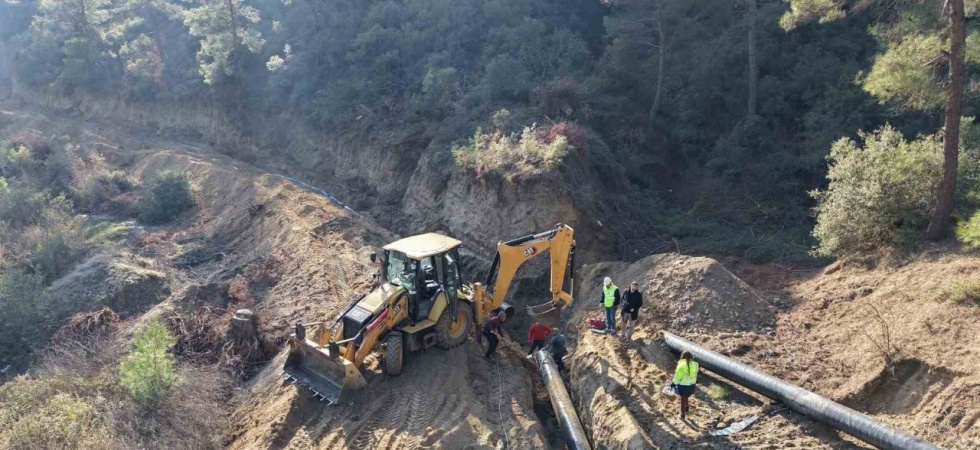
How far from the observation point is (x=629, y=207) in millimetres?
19406

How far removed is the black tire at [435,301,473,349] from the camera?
12.4 metres

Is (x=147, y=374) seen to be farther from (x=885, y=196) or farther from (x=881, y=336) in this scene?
(x=885, y=196)

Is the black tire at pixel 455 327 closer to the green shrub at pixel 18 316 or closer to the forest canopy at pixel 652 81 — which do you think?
the forest canopy at pixel 652 81

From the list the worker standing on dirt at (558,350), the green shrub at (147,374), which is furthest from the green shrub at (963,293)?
the green shrub at (147,374)

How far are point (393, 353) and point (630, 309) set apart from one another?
4.62m

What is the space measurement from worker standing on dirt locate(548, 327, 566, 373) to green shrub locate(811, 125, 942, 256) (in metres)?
6.26

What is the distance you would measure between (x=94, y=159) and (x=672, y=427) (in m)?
29.3

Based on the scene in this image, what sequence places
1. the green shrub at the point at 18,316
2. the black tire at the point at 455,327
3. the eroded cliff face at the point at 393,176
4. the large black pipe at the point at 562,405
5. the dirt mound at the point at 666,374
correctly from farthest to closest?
the eroded cliff face at the point at 393,176 < the green shrub at the point at 18,316 < the black tire at the point at 455,327 < the large black pipe at the point at 562,405 < the dirt mound at the point at 666,374

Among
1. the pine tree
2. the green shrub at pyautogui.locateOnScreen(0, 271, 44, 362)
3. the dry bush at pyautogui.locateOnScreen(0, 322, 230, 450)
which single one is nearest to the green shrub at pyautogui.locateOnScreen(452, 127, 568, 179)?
the dry bush at pyautogui.locateOnScreen(0, 322, 230, 450)

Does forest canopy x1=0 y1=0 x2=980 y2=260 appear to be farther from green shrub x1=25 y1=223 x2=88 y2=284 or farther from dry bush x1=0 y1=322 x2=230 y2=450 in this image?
green shrub x1=25 y1=223 x2=88 y2=284

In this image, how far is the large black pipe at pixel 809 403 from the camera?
25.9ft

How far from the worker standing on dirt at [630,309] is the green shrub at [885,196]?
4800 mm

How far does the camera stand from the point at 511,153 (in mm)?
19094

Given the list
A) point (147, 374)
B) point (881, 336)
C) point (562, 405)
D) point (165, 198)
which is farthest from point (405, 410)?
point (165, 198)
